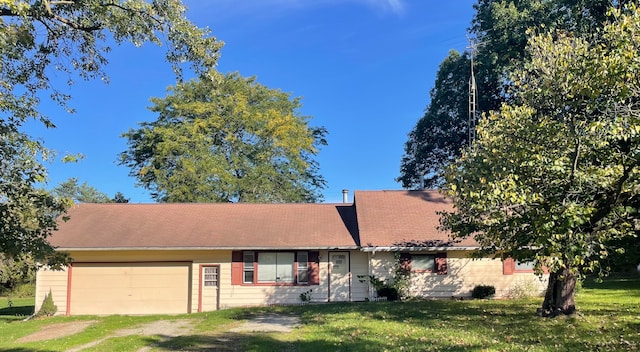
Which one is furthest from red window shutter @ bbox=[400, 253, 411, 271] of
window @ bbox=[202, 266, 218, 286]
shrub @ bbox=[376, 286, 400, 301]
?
window @ bbox=[202, 266, 218, 286]

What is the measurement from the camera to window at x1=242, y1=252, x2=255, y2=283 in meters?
20.5

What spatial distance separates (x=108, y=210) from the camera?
78.7 ft

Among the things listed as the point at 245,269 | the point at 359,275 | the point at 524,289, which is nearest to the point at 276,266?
the point at 245,269

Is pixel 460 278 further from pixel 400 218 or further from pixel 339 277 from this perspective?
pixel 339 277

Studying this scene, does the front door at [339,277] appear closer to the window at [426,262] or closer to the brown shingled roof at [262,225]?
the brown shingled roof at [262,225]


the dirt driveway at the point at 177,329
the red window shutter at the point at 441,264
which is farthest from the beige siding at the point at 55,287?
the red window shutter at the point at 441,264

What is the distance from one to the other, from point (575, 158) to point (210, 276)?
16.1m

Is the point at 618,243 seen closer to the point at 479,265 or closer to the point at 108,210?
the point at 479,265

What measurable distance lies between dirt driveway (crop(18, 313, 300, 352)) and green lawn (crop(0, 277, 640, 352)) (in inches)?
5.9

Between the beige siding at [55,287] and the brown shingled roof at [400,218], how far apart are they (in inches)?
486

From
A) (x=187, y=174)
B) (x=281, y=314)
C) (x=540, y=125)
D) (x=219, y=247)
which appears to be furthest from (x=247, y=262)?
(x=540, y=125)

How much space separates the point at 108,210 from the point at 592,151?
2173 cm

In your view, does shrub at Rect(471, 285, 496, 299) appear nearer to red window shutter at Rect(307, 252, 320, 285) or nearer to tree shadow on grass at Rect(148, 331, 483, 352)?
red window shutter at Rect(307, 252, 320, 285)

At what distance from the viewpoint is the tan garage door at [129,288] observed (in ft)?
66.7
